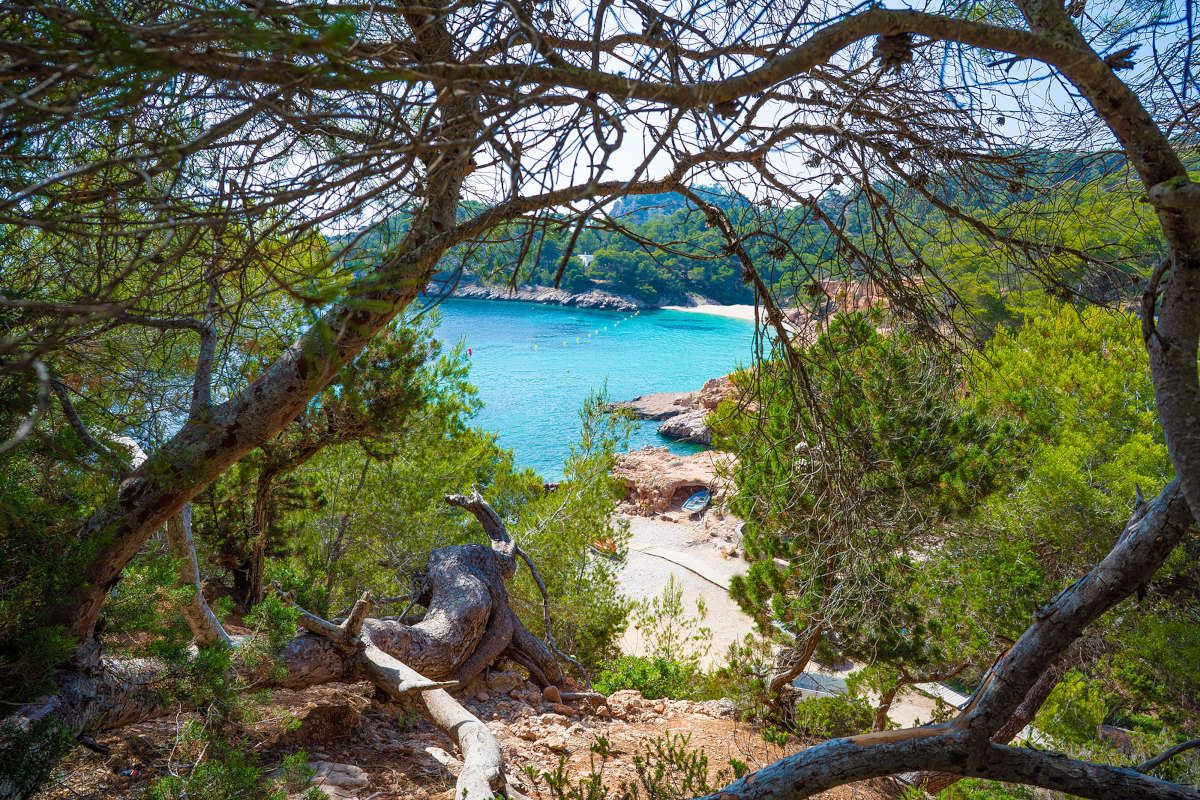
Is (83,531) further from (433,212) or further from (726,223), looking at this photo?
(726,223)

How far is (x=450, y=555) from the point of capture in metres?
5.77

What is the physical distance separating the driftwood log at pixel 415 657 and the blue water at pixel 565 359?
19.0m

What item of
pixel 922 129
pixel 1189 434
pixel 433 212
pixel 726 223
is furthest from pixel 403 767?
pixel 922 129

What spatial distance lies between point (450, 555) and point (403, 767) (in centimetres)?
229

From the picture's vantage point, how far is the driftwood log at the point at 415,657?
8.40 ft

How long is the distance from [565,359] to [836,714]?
3841 cm

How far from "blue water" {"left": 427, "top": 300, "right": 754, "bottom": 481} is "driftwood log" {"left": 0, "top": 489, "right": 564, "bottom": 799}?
18972 millimetres

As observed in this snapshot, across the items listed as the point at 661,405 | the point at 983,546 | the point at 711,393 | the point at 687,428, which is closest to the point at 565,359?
the point at 661,405

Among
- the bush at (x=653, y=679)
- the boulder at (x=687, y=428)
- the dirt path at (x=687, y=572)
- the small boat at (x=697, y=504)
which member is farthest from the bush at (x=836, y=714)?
the boulder at (x=687, y=428)

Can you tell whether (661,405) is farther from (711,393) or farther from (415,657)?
(415,657)

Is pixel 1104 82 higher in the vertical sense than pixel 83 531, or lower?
higher

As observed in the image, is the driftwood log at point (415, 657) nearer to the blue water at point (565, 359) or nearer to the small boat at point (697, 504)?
the small boat at point (697, 504)

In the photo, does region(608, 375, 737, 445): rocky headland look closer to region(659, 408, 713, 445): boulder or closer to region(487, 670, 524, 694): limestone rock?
region(659, 408, 713, 445): boulder

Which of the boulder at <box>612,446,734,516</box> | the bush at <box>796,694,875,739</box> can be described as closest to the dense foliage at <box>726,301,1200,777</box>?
the bush at <box>796,694,875,739</box>
